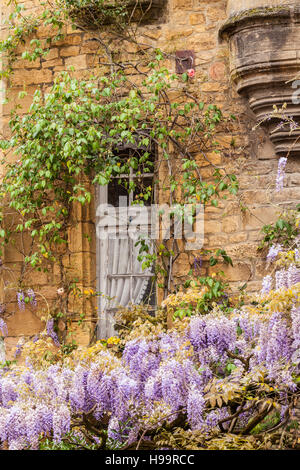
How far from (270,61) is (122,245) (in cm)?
206

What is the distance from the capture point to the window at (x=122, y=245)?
702 cm

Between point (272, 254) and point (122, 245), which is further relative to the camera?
point (122, 245)

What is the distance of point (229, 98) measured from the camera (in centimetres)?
669

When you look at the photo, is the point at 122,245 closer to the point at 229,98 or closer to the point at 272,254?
the point at 229,98

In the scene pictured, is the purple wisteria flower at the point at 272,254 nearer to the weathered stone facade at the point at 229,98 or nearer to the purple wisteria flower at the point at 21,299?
the weathered stone facade at the point at 229,98

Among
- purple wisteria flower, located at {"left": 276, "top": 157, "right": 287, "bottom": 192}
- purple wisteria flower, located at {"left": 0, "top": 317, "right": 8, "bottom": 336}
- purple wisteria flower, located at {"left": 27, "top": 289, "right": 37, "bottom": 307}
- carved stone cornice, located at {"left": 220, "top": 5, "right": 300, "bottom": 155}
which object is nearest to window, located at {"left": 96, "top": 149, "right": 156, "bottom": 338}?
purple wisteria flower, located at {"left": 27, "top": 289, "right": 37, "bottom": 307}

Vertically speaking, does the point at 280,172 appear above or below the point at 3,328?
above

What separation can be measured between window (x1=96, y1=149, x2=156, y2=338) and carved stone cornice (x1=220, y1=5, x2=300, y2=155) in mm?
1160

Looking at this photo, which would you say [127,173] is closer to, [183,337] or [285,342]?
[183,337]

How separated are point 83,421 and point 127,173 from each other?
9.77ft

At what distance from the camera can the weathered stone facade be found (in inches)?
248

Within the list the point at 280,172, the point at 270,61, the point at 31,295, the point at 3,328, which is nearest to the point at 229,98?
the point at 270,61

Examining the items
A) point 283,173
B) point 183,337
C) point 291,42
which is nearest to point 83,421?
point 183,337

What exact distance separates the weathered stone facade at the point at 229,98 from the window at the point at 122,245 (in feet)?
0.34
